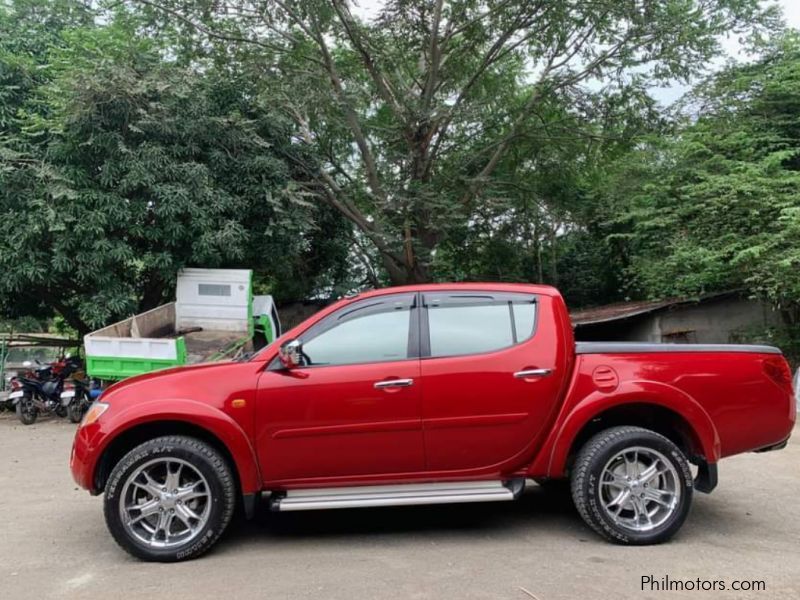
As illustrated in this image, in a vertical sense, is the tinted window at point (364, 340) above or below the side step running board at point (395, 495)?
above

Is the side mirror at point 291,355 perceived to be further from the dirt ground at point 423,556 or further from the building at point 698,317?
the building at point 698,317

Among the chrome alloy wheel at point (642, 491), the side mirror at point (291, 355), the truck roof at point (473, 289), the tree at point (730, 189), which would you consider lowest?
the chrome alloy wheel at point (642, 491)

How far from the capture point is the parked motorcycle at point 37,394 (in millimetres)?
10922

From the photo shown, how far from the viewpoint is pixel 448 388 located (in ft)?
13.7

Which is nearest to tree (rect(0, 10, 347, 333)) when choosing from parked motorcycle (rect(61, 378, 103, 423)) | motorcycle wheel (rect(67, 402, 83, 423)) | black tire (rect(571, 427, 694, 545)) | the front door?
parked motorcycle (rect(61, 378, 103, 423))

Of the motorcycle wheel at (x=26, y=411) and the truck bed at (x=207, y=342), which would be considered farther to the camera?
the motorcycle wheel at (x=26, y=411)

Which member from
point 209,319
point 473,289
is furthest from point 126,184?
point 473,289

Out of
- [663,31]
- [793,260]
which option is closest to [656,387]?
[793,260]

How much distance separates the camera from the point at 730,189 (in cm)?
1269

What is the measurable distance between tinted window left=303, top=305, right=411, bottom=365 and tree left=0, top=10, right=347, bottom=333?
704 centimetres

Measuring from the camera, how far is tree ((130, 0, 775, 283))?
12898mm

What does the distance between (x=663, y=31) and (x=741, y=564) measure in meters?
12.2

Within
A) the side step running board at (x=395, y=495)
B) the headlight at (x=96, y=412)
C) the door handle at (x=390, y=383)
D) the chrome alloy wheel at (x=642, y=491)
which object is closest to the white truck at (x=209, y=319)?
the headlight at (x=96, y=412)

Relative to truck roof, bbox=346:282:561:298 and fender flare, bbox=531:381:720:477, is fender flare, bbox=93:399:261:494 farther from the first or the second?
fender flare, bbox=531:381:720:477
